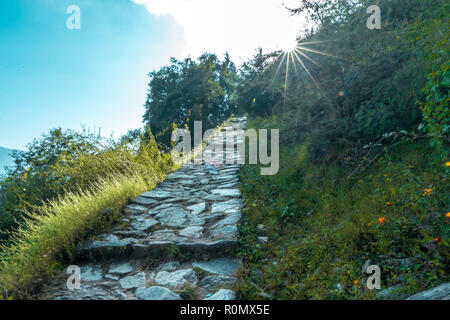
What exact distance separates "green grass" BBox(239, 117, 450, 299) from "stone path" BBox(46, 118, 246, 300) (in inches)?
10.2

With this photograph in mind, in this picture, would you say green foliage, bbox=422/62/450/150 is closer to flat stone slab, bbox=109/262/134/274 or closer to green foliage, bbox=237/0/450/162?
green foliage, bbox=237/0/450/162

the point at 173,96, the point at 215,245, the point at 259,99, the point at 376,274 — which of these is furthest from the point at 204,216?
the point at 173,96

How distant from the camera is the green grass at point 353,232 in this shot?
1903 mm

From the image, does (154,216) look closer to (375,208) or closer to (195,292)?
(195,292)

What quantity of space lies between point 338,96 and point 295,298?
111 inches

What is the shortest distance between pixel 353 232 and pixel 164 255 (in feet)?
6.01

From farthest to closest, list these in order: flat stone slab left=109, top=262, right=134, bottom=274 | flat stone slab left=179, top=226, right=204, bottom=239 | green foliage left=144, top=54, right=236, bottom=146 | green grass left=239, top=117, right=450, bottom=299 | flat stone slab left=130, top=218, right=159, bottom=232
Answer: green foliage left=144, top=54, right=236, bottom=146 → flat stone slab left=130, top=218, right=159, bottom=232 → flat stone slab left=179, top=226, right=204, bottom=239 → flat stone slab left=109, top=262, right=134, bottom=274 → green grass left=239, top=117, right=450, bottom=299

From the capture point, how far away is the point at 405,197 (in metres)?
2.36

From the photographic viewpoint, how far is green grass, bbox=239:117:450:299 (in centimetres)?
190

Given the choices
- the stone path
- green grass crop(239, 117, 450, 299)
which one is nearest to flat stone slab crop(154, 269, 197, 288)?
the stone path

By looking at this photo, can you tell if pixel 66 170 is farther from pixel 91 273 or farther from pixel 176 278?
pixel 176 278

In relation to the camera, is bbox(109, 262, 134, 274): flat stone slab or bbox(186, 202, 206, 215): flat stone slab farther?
bbox(186, 202, 206, 215): flat stone slab

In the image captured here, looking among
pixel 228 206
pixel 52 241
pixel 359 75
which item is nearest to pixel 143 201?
pixel 228 206

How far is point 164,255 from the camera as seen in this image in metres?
2.71
